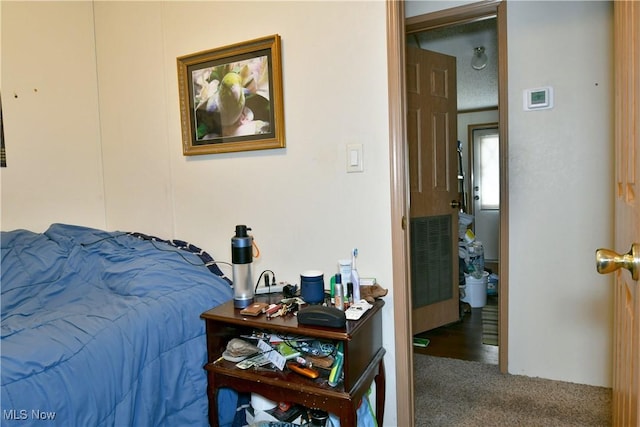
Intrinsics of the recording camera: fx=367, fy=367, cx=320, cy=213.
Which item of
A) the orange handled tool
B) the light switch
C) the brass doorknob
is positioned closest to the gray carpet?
the orange handled tool

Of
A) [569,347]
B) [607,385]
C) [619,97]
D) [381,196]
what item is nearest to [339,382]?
[381,196]

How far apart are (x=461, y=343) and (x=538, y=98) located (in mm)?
1717

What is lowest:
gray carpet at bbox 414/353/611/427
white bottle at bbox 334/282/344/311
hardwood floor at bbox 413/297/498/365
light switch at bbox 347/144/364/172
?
hardwood floor at bbox 413/297/498/365

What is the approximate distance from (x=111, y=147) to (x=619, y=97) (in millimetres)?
2385

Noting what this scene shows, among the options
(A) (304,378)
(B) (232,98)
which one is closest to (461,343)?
(A) (304,378)

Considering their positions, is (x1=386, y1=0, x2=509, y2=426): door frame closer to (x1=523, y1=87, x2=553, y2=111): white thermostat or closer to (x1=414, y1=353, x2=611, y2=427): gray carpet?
(x1=414, y1=353, x2=611, y2=427): gray carpet

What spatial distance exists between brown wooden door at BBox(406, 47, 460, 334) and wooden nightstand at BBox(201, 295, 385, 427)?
1.29 meters

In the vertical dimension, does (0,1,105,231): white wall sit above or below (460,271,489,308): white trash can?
above

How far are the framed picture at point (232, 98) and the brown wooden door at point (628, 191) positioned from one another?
123 cm

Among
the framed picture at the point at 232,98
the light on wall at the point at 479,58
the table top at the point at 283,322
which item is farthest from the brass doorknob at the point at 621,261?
the light on wall at the point at 479,58

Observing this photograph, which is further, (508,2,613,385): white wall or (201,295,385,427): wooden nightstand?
(508,2,613,385): white wall

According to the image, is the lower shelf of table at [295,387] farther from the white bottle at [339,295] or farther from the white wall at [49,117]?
the white wall at [49,117]

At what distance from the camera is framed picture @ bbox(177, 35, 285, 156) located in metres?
1.71

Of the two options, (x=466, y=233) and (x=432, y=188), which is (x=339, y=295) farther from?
(x=466, y=233)
